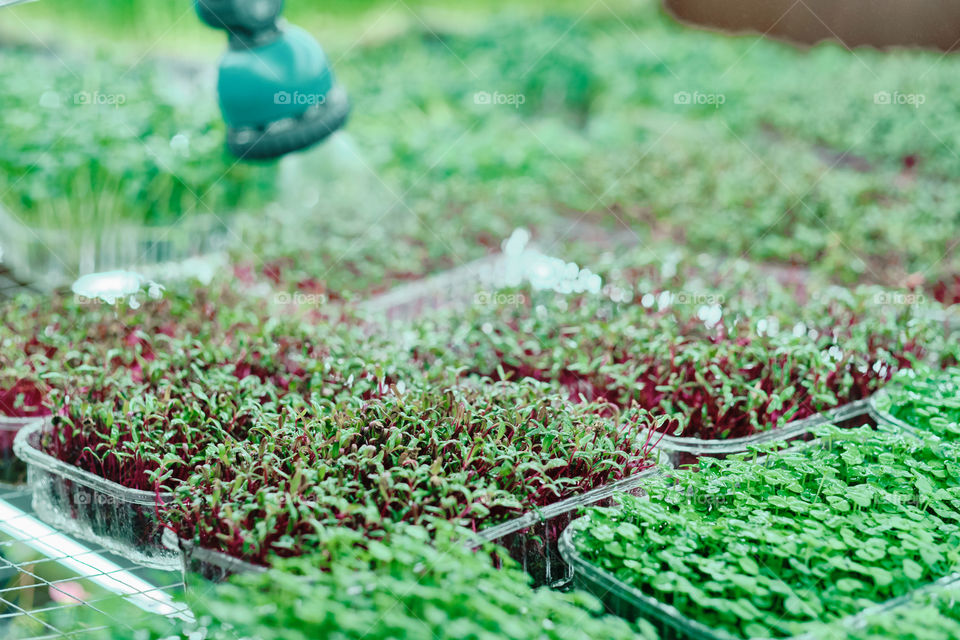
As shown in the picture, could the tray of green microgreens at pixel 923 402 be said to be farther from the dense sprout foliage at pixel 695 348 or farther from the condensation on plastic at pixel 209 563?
the condensation on plastic at pixel 209 563

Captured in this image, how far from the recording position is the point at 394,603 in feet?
4.11

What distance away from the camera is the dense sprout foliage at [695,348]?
2.14 metres

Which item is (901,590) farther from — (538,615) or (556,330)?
(556,330)

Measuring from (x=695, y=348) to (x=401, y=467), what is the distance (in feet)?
3.13

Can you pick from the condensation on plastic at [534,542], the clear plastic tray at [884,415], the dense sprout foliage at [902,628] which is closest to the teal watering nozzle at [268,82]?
the condensation on plastic at [534,542]

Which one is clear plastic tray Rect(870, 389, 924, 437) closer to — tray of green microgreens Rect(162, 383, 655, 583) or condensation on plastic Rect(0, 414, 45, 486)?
tray of green microgreens Rect(162, 383, 655, 583)

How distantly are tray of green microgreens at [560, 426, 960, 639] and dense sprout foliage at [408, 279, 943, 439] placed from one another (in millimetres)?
274

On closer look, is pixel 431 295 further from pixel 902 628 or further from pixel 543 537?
pixel 902 628

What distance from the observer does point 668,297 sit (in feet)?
8.70

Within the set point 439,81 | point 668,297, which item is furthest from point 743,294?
point 439,81

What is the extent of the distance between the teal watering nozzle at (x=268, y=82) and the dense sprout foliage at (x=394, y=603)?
136cm

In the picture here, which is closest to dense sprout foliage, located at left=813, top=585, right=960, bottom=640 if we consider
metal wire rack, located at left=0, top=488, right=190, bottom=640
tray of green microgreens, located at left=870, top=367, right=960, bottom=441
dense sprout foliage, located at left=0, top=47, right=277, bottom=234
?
tray of green microgreens, located at left=870, top=367, right=960, bottom=441

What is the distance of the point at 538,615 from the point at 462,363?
103cm

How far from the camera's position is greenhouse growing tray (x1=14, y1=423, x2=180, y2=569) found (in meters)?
1.73
